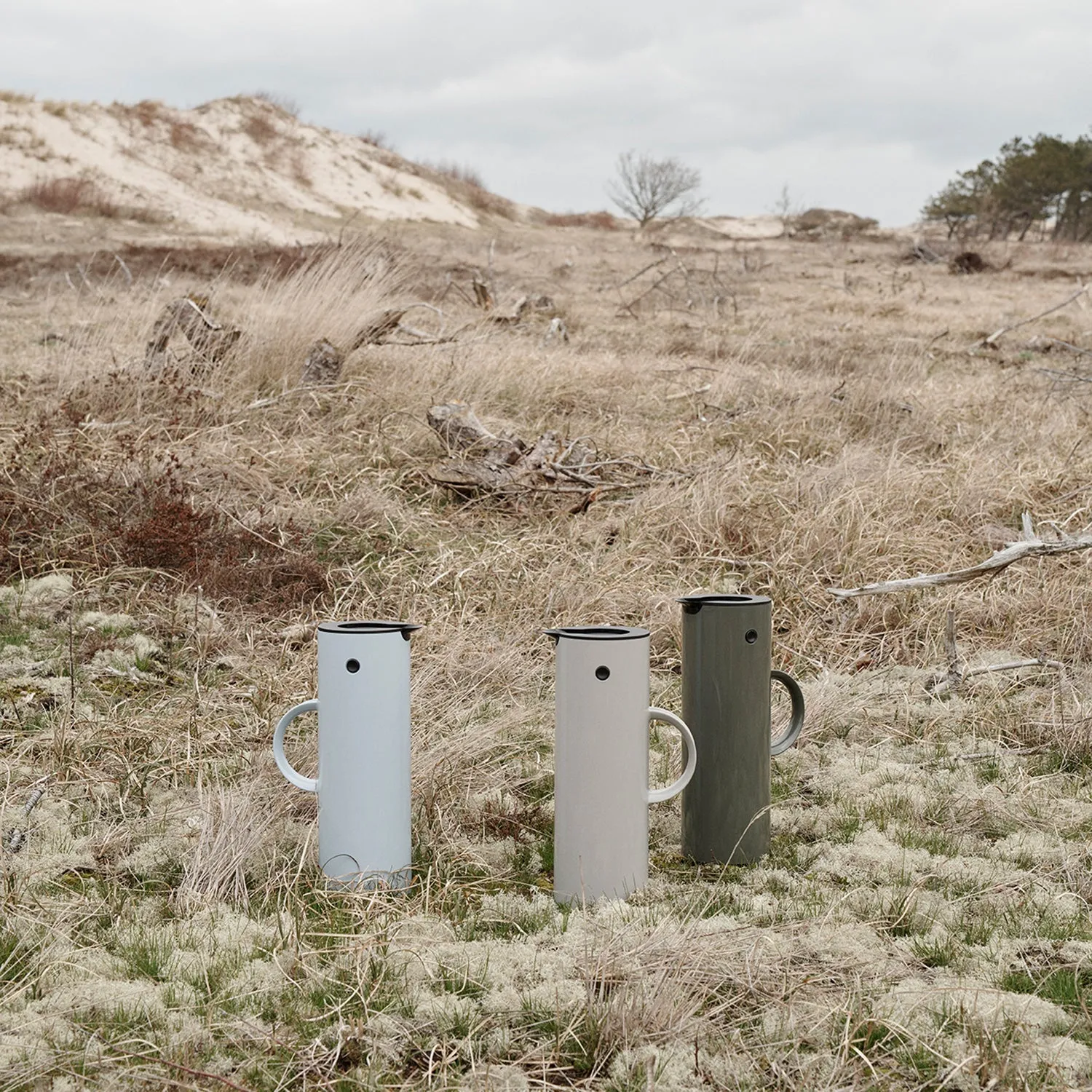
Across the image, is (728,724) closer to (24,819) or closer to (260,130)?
(24,819)

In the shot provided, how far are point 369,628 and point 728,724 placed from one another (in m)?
0.82

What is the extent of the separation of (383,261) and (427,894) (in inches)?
230

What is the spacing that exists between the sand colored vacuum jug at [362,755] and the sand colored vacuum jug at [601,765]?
0.34 m

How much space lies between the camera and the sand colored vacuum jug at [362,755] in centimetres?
219

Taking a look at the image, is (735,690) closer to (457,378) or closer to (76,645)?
(76,645)

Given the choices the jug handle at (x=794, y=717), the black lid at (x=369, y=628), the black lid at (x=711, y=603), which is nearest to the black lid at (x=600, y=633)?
the black lid at (x=711, y=603)

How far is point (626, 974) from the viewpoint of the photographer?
1763 mm

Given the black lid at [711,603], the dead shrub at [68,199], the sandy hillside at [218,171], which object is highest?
the sandy hillside at [218,171]

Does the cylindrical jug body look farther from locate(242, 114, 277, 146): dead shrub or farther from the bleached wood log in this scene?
locate(242, 114, 277, 146): dead shrub

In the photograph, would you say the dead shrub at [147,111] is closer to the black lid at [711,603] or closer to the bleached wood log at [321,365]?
the bleached wood log at [321,365]

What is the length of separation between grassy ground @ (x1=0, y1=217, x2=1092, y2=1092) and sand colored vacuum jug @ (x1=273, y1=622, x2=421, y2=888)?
89mm

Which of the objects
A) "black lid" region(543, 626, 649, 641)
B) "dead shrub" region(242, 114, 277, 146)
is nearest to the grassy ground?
"black lid" region(543, 626, 649, 641)

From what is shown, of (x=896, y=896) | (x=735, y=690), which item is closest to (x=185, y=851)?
(x=735, y=690)

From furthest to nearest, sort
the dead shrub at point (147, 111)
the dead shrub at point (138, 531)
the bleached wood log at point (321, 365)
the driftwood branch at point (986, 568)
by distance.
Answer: the dead shrub at point (147, 111) → the bleached wood log at point (321, 365) → the dead shrub at point (138, 531) → the driftwood branch at point (986, 568)
